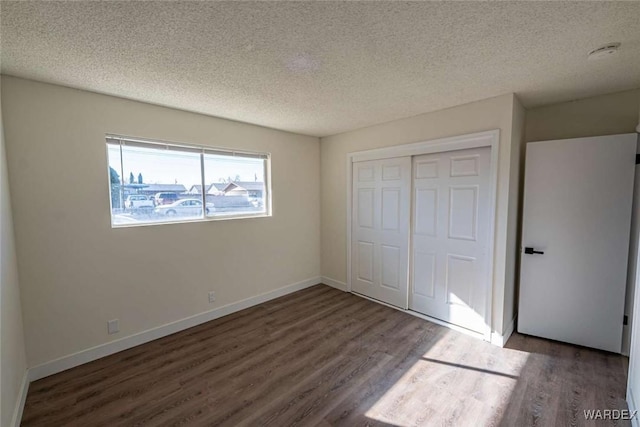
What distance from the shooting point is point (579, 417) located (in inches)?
71.2

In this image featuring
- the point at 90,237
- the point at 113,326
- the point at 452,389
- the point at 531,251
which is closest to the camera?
the point at 452,389

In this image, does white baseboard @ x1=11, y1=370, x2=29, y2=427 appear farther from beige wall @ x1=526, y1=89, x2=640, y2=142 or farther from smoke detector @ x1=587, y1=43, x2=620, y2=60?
beige wall @ x1=526, y1=89, x2=640, y2=142

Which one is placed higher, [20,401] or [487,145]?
[487,145]

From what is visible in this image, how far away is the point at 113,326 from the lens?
258 centimetres

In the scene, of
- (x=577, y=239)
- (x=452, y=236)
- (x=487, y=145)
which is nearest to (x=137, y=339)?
(x=452, y=236)

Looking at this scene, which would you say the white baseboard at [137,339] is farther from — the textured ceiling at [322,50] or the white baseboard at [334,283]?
the textured ceiling at [322,50]

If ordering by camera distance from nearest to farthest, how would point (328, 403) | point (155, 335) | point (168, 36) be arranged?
point (168, 36) < point (328, 403) < point (155, 335)

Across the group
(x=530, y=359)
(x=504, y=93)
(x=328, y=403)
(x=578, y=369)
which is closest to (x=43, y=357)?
(x=328, y=403)

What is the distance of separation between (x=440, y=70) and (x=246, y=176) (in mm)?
2556

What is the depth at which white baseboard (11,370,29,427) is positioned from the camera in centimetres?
174

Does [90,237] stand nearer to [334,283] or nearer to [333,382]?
[333,382]

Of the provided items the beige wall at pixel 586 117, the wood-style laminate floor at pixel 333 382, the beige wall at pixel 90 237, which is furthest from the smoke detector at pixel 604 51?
the beige wall at pixel 90 237

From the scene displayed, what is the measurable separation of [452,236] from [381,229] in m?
0.95

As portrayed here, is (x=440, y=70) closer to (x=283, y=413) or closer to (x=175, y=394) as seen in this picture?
(x=283, y=413)
